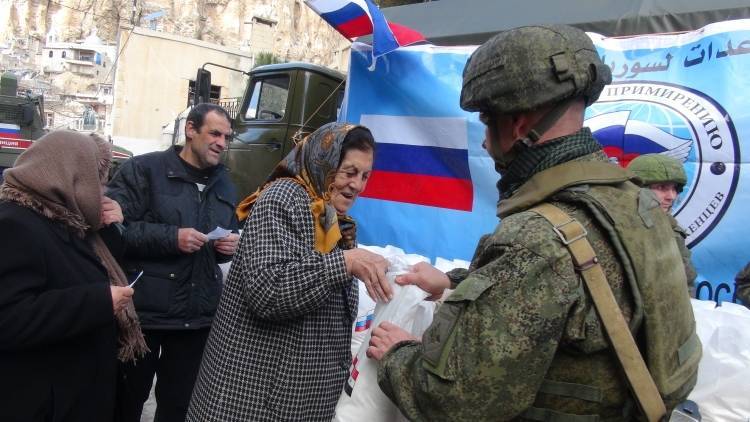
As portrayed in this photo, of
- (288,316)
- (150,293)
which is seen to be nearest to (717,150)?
(288,316)

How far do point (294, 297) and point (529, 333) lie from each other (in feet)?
2.37

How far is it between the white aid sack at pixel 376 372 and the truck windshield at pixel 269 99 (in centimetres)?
434

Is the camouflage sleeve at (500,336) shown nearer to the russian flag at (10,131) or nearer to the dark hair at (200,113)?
the dark hair at (200,113)

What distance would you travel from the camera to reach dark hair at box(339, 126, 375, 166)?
178cm

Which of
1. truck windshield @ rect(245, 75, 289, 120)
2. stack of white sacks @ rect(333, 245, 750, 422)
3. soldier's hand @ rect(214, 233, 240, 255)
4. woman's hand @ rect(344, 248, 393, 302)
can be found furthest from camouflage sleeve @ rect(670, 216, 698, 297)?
truck windshield @ rect(245, 75, 289, 120)

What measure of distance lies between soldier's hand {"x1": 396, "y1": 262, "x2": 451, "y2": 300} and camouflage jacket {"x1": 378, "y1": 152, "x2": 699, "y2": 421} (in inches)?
15.1

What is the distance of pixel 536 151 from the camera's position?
1.13m

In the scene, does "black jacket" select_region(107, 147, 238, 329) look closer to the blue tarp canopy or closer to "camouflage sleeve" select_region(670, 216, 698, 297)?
"camouflage sleeve" select_region(670, 216, 698, 297)

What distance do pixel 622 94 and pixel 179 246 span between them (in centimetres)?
243

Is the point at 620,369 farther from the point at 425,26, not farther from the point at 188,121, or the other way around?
the point at 425,26

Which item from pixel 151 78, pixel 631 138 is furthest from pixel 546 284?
pixel 151 78

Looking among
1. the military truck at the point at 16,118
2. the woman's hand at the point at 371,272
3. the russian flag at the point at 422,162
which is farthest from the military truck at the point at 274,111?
the military truck at the point at 16,118

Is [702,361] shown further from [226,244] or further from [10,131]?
[10,131]

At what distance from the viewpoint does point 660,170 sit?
2.63m
